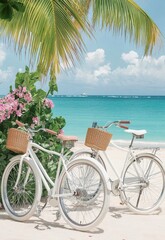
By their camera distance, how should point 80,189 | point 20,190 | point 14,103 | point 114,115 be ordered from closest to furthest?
point 80,189, point 20,190, point 14,103, point 114,115

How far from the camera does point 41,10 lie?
28.2ft

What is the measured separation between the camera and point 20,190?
5.42 m

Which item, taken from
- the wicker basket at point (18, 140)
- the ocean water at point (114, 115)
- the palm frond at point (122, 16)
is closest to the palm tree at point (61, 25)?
the palm frond at point (122, 16)

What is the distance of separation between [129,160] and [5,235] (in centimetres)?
155

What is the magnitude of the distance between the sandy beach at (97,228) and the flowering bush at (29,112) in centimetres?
58

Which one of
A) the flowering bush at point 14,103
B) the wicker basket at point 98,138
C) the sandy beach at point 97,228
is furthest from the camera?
the flowering bush at point 14,103

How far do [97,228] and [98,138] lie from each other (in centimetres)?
83

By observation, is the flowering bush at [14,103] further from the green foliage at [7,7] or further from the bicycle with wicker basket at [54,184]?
the green foliage at [7,7]

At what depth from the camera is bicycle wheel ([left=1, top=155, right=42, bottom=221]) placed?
17.2 feet

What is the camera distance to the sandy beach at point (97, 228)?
15.8 feet

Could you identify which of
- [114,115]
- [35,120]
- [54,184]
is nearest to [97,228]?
[54,184]

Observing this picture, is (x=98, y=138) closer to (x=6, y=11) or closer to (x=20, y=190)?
(x=20, y=190)

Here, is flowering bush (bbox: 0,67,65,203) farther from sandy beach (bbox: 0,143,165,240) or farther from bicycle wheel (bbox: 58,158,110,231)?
bicycle wheel (bbox: 58,158,110,231)

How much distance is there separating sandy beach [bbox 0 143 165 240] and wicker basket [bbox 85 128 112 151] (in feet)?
2.43
